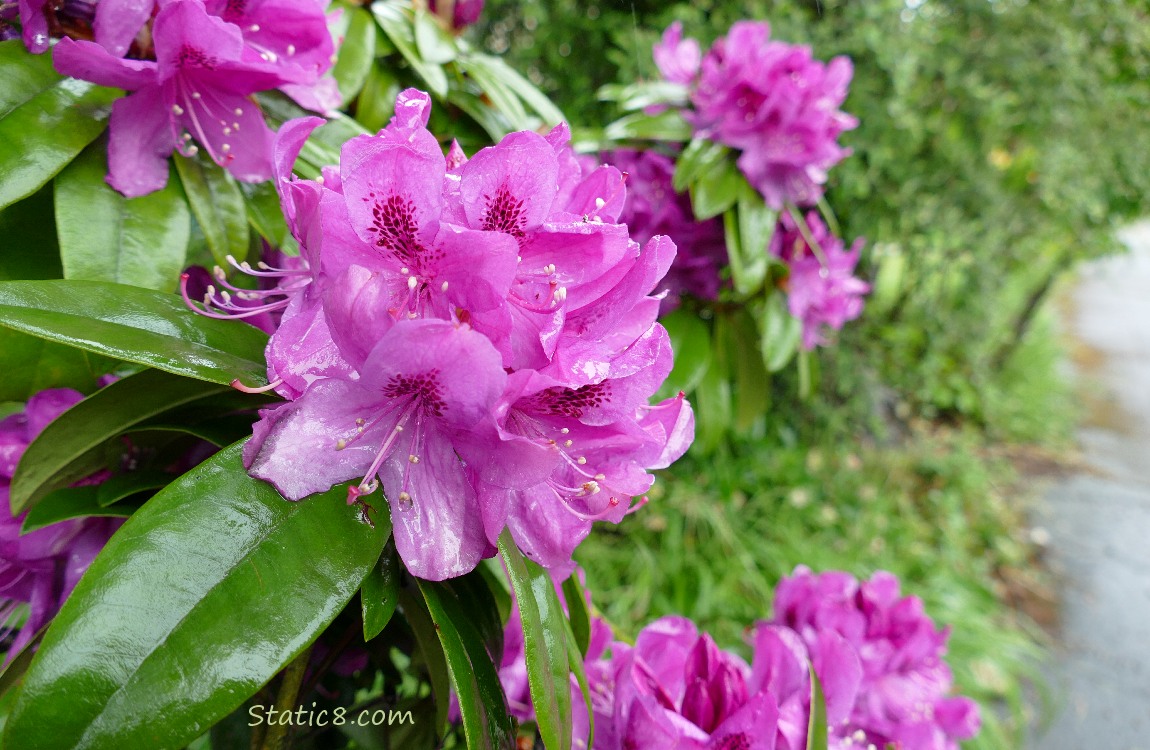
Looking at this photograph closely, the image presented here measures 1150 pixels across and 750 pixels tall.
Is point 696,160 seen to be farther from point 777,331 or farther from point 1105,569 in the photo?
point 1105,569

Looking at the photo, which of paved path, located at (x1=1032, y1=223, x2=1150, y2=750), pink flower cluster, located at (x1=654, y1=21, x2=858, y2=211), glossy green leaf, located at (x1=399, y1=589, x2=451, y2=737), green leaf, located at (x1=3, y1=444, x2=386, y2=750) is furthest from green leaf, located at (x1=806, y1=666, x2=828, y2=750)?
paved path, located at (x1=1032, y1=223, x2=1150, y2=750)

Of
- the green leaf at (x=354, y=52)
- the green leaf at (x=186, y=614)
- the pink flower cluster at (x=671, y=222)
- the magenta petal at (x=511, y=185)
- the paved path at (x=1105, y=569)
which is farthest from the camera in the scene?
the paved path at (x=1105, y=569)

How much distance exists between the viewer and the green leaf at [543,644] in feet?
1.47

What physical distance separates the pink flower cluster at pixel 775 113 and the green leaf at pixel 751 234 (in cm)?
2

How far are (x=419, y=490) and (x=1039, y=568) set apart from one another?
3.84 metres

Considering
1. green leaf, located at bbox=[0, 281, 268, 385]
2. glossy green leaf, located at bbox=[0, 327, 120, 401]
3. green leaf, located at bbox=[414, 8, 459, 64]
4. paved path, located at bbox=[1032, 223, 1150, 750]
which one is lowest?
paved path, located at bbox=[1032, 223, 1150, 750]

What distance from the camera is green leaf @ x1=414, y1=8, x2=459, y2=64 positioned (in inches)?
35.7

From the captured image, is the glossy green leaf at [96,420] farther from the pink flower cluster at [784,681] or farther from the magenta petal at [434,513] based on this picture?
the pink flower cluster at [784,681]

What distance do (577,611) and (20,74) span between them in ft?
2.08

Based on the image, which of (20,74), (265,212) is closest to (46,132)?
(20,74)

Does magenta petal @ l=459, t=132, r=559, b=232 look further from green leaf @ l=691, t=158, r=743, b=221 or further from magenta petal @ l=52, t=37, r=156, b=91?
green leaf @ l=691, t=158, r=743, b=221

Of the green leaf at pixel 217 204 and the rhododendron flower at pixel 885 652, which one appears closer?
the green leaf at pixel 217 204

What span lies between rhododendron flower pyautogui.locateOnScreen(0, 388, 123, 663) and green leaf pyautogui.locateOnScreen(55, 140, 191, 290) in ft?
0.34

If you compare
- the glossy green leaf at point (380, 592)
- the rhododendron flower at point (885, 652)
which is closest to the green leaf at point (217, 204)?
the glossy green leaf at point (380, 592)
